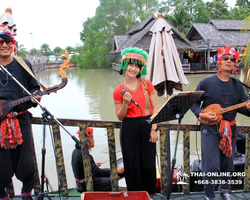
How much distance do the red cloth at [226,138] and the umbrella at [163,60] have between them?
3.82ft

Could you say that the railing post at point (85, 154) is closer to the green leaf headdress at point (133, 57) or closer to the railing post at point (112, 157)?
the railing post at point (112, 157)

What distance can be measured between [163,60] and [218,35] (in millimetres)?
24014

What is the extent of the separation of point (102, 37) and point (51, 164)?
115 ft

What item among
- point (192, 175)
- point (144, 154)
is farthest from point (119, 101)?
point (192, 175)

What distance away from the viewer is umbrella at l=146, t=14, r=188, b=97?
346 cm

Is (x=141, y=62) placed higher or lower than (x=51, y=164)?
higher

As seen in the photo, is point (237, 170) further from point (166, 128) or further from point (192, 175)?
point (166, 128)

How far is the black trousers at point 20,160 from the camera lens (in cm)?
225

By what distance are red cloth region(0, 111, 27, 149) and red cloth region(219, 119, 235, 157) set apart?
195 centimetres

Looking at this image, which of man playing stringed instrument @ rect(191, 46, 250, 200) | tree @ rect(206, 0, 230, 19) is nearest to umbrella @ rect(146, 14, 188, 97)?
man playing stringed instrument @ rect(191, 46, 250, 200)

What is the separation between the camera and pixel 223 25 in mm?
26391

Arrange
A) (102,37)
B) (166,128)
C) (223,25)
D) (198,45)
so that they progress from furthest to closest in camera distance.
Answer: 1. (102,37)
2. (223,25)
3. (198,45)
4. (166,128)

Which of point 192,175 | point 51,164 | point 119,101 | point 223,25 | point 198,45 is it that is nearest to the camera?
point 119,101

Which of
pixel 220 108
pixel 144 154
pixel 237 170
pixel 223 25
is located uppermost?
pixel 223 25
